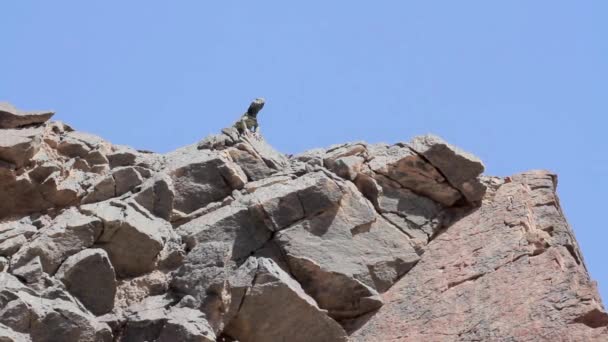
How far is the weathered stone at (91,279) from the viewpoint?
92.1ft

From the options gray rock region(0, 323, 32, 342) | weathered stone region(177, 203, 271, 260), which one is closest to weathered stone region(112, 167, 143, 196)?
weathered stone region(177, 203, 271, 260)

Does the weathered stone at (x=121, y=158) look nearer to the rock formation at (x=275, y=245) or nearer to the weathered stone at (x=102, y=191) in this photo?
the rock formation at (x=275, y=245)

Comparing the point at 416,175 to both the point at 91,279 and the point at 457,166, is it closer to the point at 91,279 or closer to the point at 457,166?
the point at 457,166

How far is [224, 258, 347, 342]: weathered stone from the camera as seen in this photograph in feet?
93.7

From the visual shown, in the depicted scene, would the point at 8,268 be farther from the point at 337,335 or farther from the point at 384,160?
the point at 384,160

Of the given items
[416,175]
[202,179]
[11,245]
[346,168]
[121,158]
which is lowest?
[11,245]

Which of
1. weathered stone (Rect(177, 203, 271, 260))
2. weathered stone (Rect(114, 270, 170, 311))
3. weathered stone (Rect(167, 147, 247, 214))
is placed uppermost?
weathered stone (Rect(167, 147, 247, 214))

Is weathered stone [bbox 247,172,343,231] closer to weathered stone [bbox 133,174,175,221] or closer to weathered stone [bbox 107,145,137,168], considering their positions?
weathered stone [bbox 133,174,175,221]

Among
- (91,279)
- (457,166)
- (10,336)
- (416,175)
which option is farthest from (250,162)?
(10,336)

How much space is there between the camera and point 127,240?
2962cm

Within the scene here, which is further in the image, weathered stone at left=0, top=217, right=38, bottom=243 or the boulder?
weathered stone at left=0, top=217, right=38, bottom=243

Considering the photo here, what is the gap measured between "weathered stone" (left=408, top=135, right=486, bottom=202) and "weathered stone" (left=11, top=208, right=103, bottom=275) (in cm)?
910

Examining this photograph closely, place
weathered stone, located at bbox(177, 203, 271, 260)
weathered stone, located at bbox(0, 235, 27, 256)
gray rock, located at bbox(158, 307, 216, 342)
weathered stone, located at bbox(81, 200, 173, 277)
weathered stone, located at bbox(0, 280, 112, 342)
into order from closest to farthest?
weathered stone, located at bbox(0, 280, 112, 342)
gray rock, located at bbox(158, 307, 216, 342)
weathered stone, located at bbox(0, 235, 27, 256)
weathered stone, located at bbox(81, 200, 173, 277)
weathered stone, located at bbox(177, 203, 271, 260)

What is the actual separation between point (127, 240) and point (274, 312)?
386cm
